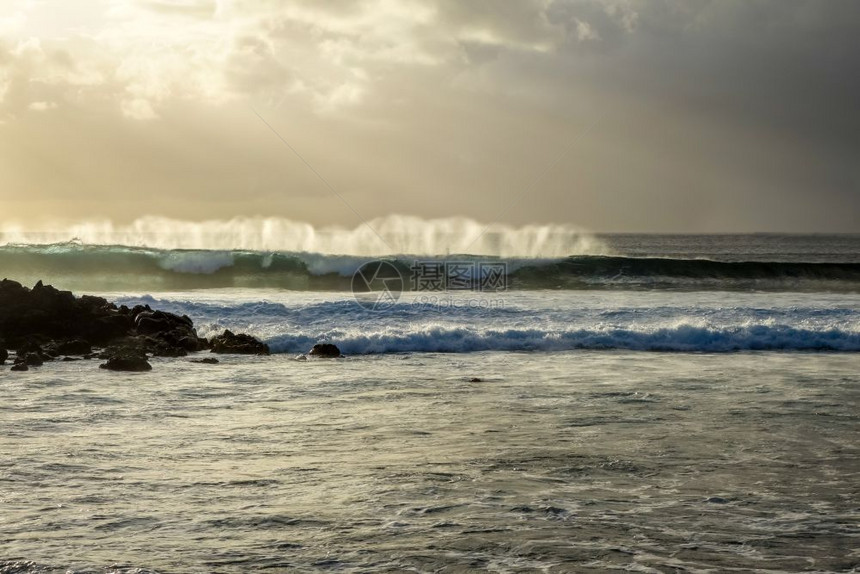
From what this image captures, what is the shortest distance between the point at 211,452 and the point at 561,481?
3363 mm

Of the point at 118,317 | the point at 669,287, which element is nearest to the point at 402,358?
the point at 118,317

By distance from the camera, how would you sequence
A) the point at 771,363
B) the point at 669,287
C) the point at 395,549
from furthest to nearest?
the point at 669,287, the point at 771,363, the point at 395,549

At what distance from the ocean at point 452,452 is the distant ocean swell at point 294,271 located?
1373 centimetres

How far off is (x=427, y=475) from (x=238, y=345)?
10386 millimetres

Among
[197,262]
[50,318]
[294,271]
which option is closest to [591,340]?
[50,318]

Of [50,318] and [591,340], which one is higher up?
[50,318]

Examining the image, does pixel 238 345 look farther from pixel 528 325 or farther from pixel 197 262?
pixel 197 262

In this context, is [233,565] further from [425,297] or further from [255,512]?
[425,297]

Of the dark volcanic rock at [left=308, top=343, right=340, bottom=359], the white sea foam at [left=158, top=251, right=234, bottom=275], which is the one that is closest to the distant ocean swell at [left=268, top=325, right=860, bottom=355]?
the dark volcanic rock at [left=308, top=343, right=340, bottom=359]

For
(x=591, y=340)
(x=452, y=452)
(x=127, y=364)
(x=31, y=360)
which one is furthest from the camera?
(x=591, y=340)

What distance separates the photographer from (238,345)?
16922mm

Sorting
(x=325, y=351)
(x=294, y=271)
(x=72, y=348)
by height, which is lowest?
(x=325, y=351)

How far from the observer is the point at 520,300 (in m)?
25.3

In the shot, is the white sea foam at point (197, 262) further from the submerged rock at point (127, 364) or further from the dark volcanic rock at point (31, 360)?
the submerged rock at point (127, 364)
